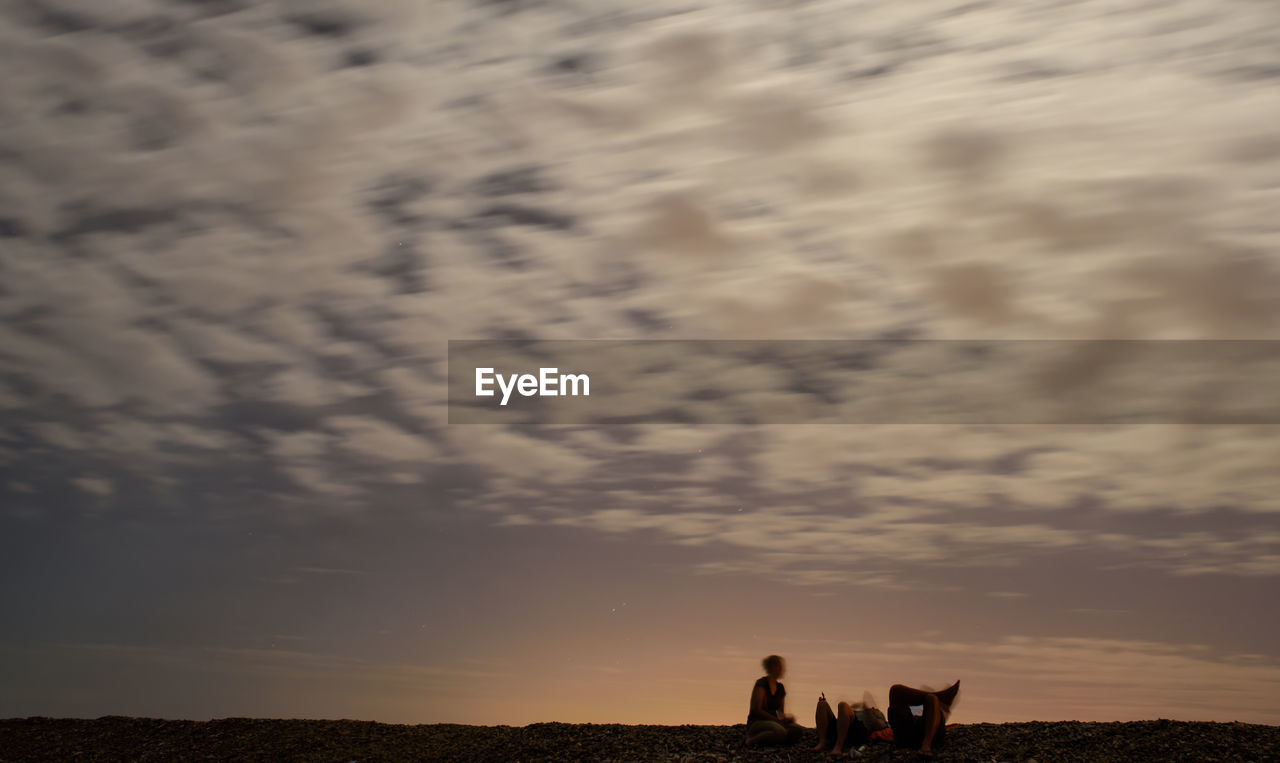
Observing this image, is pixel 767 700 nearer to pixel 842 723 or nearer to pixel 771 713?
pixel 771 713

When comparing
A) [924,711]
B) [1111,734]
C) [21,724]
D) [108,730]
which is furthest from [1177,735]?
[21,724]

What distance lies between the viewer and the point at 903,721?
1266 cm

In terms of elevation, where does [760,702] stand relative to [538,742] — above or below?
above

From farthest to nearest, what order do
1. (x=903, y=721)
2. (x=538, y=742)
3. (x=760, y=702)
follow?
(x=538, y=742), (x=760, y=702), (x=903, y=721)

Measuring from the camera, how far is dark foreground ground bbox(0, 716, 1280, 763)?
12617 millimetres

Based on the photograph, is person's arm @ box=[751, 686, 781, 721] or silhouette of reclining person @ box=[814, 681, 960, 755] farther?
person's arm @ box=[751, 686, 781, 721]

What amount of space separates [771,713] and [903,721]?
1860 mm

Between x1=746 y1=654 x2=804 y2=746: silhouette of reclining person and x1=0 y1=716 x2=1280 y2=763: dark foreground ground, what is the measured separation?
244 mm

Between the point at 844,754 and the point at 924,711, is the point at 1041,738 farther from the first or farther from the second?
the point at 844,754

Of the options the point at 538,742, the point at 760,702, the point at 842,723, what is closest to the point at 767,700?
the point at 760,702

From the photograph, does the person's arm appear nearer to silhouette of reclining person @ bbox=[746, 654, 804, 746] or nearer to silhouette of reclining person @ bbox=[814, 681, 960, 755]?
silhouette of reclining person @ bbox=[746, 654, 804, 746]

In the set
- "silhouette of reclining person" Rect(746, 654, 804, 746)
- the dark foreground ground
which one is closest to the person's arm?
"silhouette of reclining person" Rect(746, 654, 804, 746)

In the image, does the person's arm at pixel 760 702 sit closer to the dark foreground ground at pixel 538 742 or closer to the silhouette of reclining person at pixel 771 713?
the silhouette of reclining person at pixel 771 713

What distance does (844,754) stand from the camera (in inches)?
504
